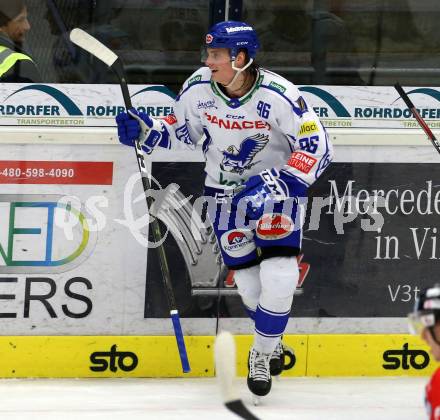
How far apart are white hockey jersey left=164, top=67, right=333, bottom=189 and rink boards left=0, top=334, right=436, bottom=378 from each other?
31.3 inches

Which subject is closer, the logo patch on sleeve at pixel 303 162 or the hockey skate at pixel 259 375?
the logo patch on sleeve at pixel 303 162

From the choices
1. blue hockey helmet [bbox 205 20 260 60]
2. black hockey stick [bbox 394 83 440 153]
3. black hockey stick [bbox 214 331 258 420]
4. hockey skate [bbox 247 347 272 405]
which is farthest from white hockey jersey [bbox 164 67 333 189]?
black hockey stick [bbox 214 331 258 420]

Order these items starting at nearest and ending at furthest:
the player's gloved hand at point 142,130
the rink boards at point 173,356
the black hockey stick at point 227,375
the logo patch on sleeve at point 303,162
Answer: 1. the black hockey stick at point 227,375
2. the logo patch on sleeve at point 303,162
3. the player's gloved hand at point 142,130
4. the rink boards at point 173,356

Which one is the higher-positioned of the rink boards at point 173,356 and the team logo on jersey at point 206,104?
the team logo on jersey at point 206,104

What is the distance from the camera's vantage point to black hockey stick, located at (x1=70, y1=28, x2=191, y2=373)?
487cm

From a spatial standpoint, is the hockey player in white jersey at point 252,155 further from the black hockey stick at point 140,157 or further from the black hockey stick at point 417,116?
the black hockey stick at point 417,116

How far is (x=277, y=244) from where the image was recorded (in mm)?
4883

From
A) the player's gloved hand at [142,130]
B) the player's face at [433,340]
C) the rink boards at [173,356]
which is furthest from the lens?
the rink boards at [173,356]

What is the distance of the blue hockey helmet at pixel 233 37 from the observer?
4723mm

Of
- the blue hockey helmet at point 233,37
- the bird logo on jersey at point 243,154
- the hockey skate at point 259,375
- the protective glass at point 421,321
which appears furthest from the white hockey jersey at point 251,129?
the protective glass at point 421,321

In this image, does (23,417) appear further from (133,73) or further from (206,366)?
(133,73)

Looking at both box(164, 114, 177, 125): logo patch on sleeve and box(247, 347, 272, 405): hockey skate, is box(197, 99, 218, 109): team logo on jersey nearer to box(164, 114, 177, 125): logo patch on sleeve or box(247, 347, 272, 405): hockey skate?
box(164, 114, 177, 125): logo patch on sleeve

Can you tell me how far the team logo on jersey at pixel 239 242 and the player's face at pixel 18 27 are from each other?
1178mm

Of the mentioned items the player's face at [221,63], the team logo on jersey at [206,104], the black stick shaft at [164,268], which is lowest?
the black stick shaft at [164,268]
